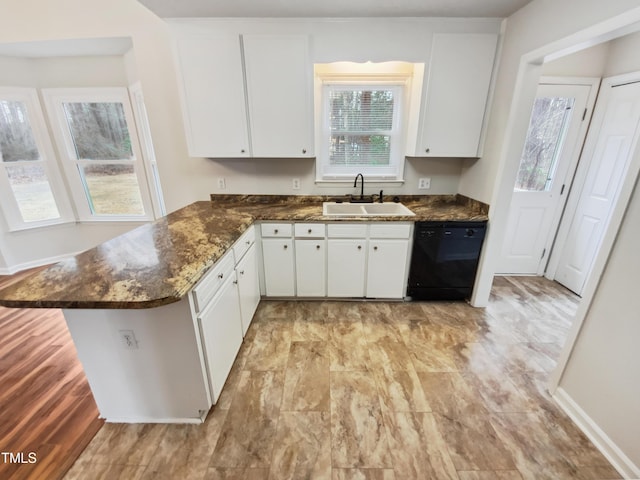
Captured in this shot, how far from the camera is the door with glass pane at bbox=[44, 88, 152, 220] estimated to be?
3182 mm

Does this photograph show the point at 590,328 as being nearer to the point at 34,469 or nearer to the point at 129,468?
the point at 129,468

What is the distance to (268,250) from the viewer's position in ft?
8.29

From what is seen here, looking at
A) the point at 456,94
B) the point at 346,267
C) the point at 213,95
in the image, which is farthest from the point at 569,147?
the point at 213,95

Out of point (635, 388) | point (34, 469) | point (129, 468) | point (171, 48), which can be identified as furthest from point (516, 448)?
point (171, 48)

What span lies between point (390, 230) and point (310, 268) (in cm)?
83

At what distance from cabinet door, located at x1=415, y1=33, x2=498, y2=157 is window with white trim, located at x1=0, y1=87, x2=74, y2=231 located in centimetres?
434

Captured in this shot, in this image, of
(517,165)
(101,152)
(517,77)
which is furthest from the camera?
(101,152)

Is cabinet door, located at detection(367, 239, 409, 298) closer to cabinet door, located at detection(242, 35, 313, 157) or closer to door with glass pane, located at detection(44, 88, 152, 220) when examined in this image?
cabinet door, located at detection(242, 35, 313, 157)

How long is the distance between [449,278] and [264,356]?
184cm

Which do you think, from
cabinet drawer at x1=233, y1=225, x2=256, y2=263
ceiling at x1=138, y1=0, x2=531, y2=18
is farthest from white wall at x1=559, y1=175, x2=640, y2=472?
cabinet drawer at x1=233, y1=225, x2=256, y2=263

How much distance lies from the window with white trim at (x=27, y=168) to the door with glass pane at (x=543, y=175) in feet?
17.4

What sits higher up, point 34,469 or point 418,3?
point 418,3

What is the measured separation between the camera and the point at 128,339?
1367mm

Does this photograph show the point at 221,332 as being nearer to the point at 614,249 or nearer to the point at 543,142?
the point at 614,249
